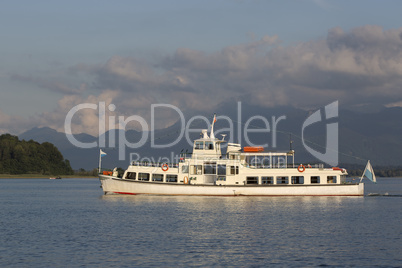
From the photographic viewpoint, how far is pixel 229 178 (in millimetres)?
73000

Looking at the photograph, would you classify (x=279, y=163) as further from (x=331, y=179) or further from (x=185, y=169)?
(x=185, y=169)

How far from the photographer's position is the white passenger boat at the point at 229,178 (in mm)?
72375

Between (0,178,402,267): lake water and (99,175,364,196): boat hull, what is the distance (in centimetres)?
402

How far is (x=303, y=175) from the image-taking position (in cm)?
7338

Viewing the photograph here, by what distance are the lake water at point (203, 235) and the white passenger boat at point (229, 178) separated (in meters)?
4.37

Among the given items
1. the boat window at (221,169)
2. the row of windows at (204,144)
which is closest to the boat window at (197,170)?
the boat window at (221,169)

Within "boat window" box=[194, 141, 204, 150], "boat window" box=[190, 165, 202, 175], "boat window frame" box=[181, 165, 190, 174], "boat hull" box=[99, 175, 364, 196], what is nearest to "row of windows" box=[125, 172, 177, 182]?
"boat hull" box=[99, 175, 364, 196]

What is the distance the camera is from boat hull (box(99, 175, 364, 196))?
236 feet

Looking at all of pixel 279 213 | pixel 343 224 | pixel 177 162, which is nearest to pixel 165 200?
pixel 177 162

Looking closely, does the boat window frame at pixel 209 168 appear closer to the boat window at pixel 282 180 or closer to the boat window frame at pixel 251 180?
the boat window frame at pixel 251 180

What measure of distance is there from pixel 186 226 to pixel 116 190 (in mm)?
29897

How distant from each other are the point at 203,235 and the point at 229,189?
29500 millimetres

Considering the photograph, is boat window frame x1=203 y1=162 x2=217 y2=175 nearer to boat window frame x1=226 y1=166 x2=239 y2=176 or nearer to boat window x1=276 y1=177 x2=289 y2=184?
boat window frame x1=226 y1=166 x2=239 y2=176

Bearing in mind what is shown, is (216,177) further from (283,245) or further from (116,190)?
(283,245)
